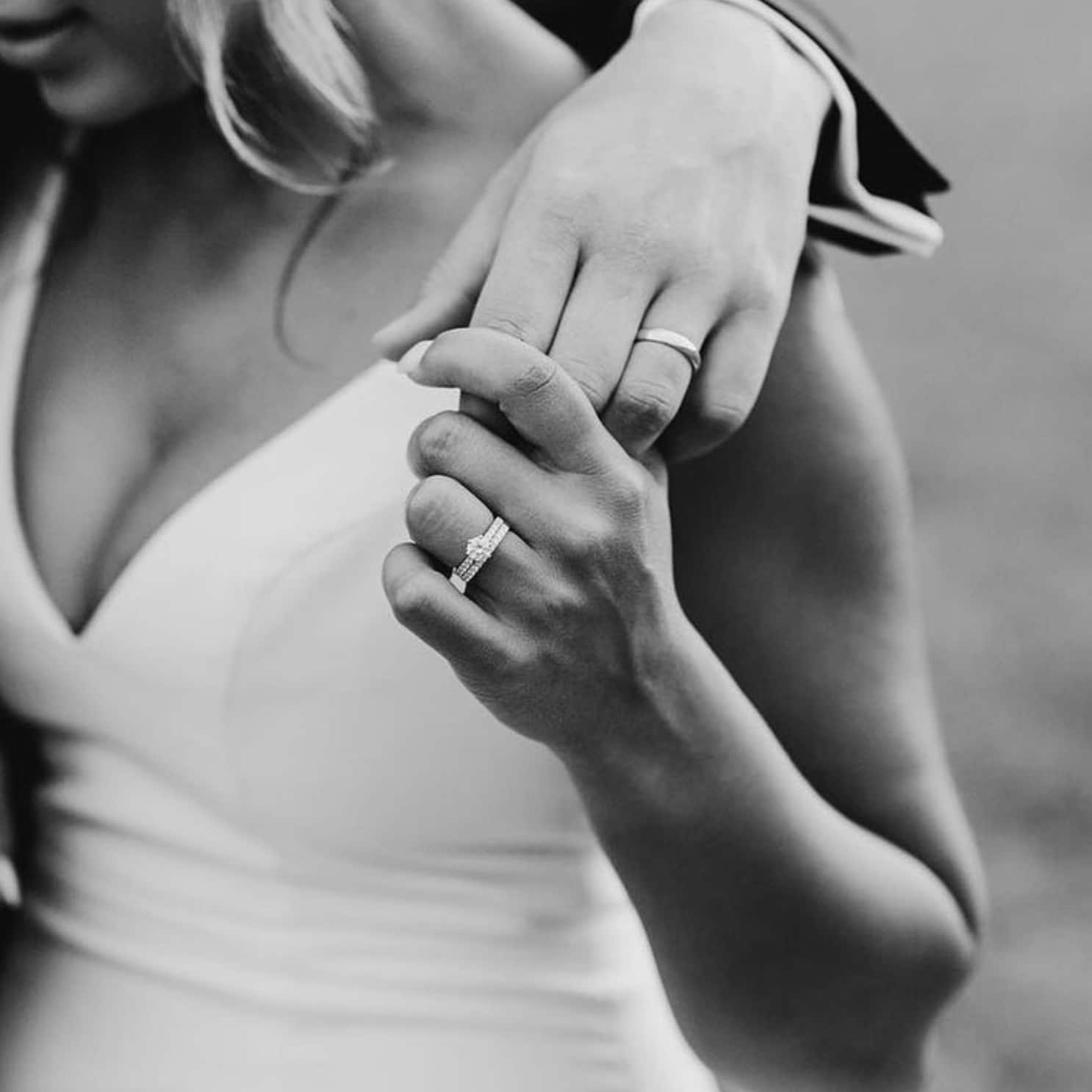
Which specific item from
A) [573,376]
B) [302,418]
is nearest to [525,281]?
[573,376]

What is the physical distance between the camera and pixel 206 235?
4.13 feet

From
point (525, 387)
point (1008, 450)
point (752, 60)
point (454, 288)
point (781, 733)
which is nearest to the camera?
point (525, 387)

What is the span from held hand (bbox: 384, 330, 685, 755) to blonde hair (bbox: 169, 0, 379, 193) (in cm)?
35

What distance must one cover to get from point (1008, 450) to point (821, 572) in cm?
368

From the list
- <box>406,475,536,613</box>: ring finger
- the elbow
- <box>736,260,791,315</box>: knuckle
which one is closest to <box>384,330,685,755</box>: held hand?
<box>406,475,536,613</box>: ring finger

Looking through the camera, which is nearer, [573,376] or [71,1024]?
[573,376]

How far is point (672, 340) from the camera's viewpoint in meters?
0.87

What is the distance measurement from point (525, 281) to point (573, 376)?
56 millimetres

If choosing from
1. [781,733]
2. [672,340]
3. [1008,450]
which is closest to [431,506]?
[672,340]

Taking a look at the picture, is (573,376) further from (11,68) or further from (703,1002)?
(11,68)

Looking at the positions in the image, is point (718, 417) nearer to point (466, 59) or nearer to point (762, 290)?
point (762, 290)

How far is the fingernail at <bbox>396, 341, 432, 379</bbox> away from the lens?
35.0 inches

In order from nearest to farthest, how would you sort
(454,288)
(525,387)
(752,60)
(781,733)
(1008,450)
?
(525,387), (454,288), (752,60), (781,733), (1008,450)

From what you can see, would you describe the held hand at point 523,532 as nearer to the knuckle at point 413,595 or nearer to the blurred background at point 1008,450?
the knuckle at point 413,595
